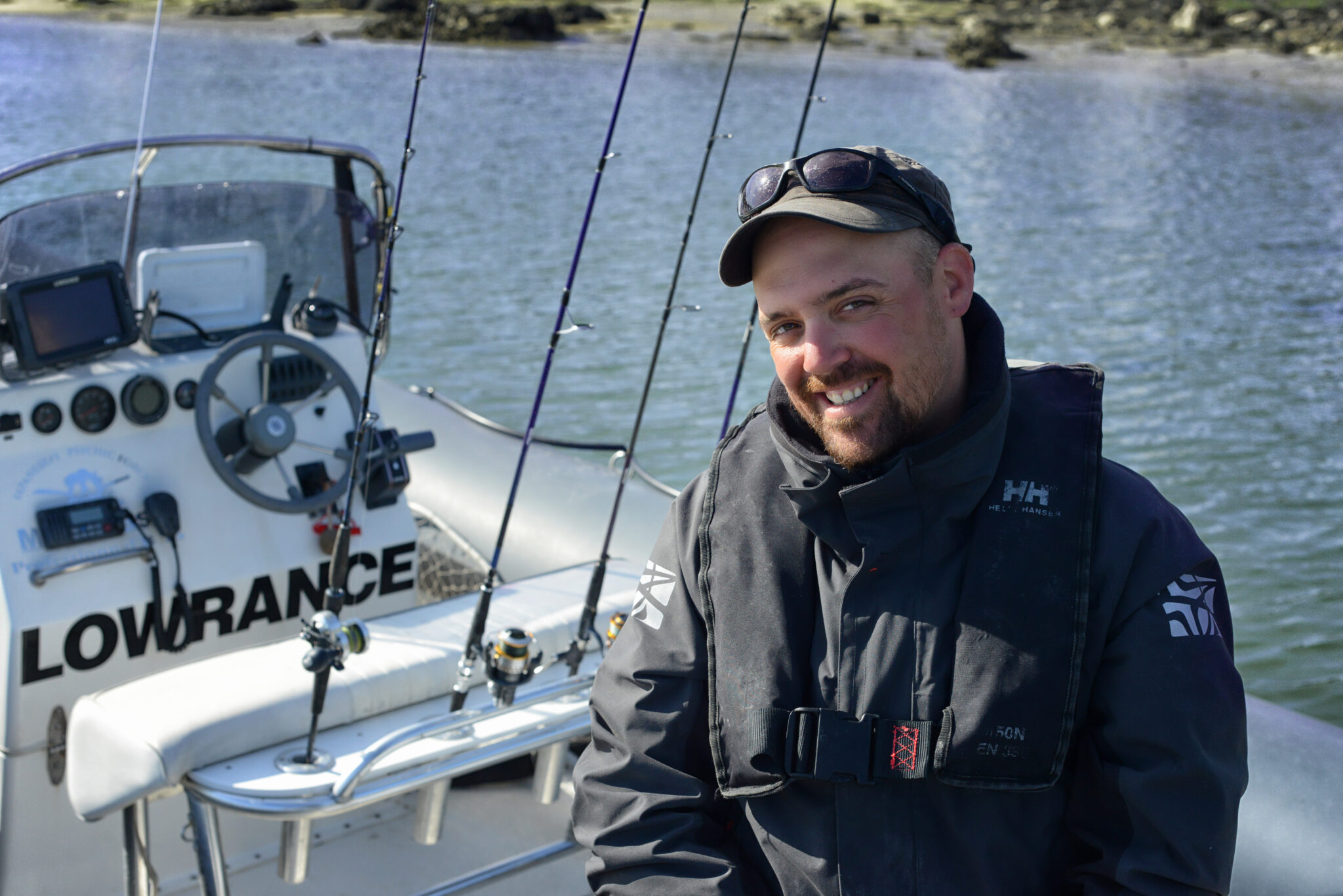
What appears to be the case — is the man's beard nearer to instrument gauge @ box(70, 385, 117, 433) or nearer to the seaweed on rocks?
instrument gauge @ box(70, 385, 117, 433)

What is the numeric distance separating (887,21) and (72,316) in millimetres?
32060

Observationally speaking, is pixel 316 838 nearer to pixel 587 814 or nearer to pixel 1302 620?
pixel 587 814

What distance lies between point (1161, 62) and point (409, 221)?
19.6 m

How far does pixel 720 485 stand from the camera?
160 cm

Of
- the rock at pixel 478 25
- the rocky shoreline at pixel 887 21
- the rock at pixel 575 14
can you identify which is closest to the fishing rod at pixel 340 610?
the rocky shoreline at pixel 887 21

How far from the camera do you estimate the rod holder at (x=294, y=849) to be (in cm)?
233

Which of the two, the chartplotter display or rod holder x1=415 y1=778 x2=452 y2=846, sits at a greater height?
the chartplotter display

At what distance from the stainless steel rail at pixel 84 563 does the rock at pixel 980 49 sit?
24.1 m

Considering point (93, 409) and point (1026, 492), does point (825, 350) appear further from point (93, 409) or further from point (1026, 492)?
point (93, 409)

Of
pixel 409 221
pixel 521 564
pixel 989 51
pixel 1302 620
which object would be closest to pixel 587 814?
pixel 521 564

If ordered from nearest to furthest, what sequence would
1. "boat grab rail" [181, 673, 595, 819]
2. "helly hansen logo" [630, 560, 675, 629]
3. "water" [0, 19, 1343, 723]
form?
1. "helly hansen logo" [630, 560, 675, 629]
2. "boat grab rail" [181, 673, 595, 819]
3. "water" [0, 19, 1343, 723]

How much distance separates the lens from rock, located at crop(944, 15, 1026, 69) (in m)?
25.1

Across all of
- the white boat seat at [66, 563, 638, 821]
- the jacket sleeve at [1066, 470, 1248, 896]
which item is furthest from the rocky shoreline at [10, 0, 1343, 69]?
the jacket sleeve at [1066, 470, 1248, 896]

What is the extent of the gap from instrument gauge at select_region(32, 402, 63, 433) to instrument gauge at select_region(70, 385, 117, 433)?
0.11 feet
